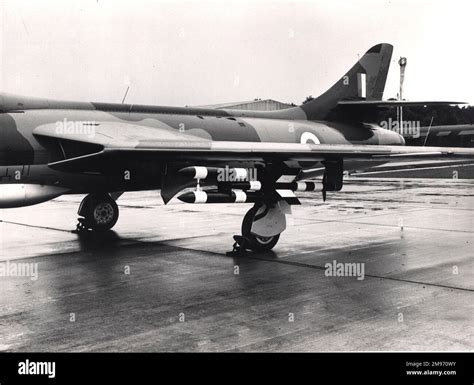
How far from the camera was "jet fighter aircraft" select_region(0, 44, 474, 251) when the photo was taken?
29.2ft

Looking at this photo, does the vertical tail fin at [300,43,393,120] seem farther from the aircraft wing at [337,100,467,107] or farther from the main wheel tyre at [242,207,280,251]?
the main wheel tyre at [242,207,280,251]

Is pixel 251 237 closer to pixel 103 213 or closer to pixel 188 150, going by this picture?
pixel 188 150

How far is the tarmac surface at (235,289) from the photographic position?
5207 millimetres

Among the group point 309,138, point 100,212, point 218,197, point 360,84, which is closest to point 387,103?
point 360,84

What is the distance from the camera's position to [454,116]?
54.6 meters

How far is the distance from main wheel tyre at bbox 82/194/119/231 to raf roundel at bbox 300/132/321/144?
4.54 metres

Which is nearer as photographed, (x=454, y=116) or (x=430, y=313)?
(x=430, y=313)

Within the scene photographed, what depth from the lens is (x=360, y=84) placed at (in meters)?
14.9

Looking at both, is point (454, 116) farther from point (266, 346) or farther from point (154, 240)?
point (266, 346)

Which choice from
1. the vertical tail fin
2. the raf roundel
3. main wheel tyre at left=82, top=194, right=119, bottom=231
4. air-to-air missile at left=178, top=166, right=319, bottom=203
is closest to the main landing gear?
air-to-air missile at left=178, top=166, right=319, bottom=203

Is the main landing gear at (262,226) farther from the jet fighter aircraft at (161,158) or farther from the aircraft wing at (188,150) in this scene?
the aircraft wing at (188,150)
